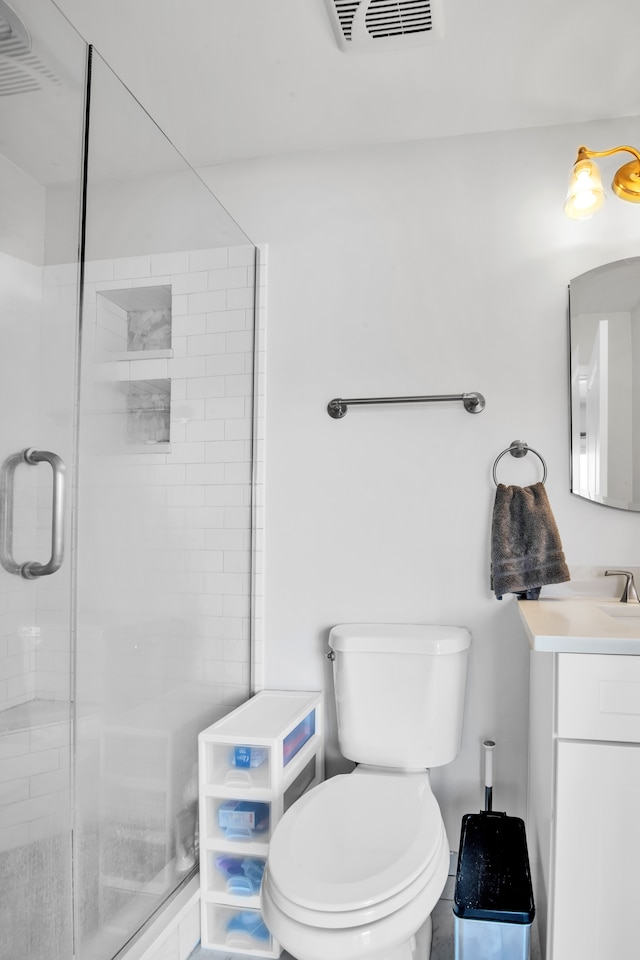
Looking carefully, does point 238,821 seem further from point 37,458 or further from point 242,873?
point 37,458

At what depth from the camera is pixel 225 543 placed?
2.09m

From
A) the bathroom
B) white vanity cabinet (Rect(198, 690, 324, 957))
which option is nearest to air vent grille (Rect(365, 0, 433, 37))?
the bathroom

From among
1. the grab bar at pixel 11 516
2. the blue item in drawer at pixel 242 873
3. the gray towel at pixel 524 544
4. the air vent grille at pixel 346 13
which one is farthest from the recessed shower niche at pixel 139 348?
the blue item in drawer at pixel 242 873

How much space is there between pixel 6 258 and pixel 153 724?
42.7 inches

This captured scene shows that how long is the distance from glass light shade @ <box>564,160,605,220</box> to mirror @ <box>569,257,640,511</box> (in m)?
0.23

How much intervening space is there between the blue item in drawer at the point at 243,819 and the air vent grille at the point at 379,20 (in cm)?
198

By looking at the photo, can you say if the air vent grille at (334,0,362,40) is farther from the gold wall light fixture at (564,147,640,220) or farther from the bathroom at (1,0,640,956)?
the gold wall light fixture at (564,147,640,220)

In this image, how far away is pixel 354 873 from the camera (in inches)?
52.9

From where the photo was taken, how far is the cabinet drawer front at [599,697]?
1.39 metres

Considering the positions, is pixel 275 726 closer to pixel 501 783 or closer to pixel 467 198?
pixel 501 783

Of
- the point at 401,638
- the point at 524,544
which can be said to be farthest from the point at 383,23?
the point at 401,638

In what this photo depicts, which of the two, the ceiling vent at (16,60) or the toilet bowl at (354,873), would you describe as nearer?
the ceiling vent at (16,60)

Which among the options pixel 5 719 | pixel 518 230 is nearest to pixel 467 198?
pixel 518 230

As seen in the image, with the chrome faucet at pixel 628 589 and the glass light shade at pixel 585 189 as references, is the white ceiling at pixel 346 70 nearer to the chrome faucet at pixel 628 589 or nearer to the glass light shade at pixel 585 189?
the glass light shade at pixel 585 189
